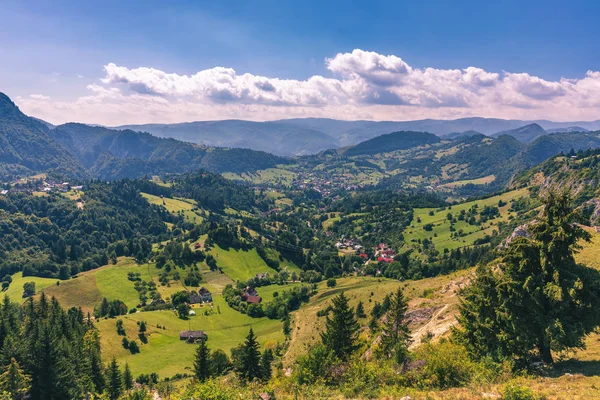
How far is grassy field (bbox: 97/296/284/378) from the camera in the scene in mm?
96312

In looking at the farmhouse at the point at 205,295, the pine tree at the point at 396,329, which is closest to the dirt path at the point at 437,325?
the pine tree at the point at 396,329

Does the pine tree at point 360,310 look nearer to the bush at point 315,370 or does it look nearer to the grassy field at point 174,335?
the grassy field at point 174,335

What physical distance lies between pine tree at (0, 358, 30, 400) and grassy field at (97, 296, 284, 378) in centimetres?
4195

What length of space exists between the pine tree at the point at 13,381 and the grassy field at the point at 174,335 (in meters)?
42.0

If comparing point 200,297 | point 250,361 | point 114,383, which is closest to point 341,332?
point 250,361

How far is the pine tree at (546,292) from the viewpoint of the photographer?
25688 mm

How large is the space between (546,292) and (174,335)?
119 meters

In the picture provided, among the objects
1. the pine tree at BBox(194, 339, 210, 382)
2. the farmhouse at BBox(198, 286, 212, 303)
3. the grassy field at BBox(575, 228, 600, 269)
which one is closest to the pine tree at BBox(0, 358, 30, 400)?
the pine tree at BBox(194, 339, 210, 382)

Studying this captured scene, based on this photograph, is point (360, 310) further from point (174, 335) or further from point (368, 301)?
point (174, 335)

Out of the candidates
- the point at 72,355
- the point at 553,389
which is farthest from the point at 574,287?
the point at 72,355

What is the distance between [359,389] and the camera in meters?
28.3

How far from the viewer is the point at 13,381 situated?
153 ft

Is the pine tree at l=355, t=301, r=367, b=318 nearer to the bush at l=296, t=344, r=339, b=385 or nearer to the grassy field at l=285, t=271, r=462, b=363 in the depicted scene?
the grassy field at l=285, t=271, r=462, b=363

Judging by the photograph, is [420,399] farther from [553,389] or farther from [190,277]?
[190,277]
